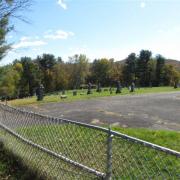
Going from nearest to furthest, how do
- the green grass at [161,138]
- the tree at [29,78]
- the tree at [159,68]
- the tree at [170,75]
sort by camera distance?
the green grass at [161,138] → the tree at [170,75] → the tree at [159,68] → the tree at [29,78]

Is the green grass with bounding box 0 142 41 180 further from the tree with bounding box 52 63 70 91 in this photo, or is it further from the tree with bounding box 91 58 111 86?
the tree with bounding box 91 58 111 86

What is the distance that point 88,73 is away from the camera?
8644 cm

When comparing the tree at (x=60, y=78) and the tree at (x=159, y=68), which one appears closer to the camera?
the tree at (x=159, y=68)

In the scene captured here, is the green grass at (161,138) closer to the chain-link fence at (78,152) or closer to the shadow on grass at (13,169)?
the chain-link fence at (78,152)

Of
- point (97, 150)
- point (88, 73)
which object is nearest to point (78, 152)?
point (97, 150)

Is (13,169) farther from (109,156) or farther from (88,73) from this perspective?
(88,73)

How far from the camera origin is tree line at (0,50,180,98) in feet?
250

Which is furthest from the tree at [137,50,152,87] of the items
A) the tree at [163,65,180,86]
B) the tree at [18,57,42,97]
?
the tree at [18,57,42,97]

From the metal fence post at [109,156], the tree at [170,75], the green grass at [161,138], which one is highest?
the tree at [170,75]

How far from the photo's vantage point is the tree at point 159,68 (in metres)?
75.9

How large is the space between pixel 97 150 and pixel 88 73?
265 feet

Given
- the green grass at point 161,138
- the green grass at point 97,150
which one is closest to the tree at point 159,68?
the green grass at point 161,138

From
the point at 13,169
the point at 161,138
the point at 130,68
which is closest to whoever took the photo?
the point at 13,169

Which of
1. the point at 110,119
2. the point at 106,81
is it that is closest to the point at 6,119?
the point at 110,119
